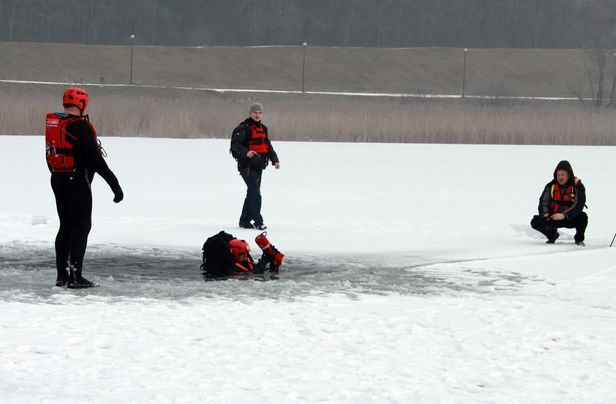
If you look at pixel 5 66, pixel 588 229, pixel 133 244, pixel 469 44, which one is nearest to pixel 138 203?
pixel 133 244

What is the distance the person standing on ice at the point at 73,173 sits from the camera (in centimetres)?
838

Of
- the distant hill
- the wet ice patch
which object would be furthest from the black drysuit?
the distant hill

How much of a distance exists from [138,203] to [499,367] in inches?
380

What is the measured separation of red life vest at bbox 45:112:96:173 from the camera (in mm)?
8391

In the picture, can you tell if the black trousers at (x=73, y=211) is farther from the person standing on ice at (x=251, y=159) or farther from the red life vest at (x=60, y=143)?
the person standing on ice at (x=251, y=159)

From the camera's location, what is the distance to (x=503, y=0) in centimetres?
11006

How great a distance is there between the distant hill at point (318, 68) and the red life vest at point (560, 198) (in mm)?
62513

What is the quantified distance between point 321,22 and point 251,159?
94.2m

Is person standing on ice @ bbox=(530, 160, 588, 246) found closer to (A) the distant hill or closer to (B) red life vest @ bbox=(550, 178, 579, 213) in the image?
(B) red life vest @ bbox=(550, 178, 579, 213)

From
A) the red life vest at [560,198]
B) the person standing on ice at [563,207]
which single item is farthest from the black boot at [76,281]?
the red life vest at [560,198]

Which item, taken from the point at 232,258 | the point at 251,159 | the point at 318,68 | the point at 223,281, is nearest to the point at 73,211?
the point at 223,281

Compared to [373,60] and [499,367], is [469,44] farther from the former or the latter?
[499,367]

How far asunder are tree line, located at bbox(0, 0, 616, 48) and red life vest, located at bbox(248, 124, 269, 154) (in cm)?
8798

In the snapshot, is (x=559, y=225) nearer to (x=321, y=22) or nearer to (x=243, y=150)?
(x=243, y=150)
